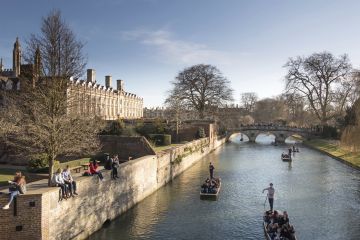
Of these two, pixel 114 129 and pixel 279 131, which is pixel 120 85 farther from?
pixel 114 129

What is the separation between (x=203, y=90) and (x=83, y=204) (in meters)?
52.3

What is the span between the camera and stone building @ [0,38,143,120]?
66.4 ft

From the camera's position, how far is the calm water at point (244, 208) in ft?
56.3

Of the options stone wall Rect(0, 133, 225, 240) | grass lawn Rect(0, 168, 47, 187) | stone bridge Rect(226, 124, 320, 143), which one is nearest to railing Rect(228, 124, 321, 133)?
stone bridge Rect(226, 124, 320, 143)

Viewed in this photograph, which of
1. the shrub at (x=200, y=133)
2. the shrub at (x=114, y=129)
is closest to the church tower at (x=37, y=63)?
the shrub at (x=114, y=129)

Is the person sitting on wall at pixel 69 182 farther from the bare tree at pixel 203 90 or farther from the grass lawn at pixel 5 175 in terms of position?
the bare tree at pixel 203 90

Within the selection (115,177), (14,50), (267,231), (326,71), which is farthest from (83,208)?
(326,71)

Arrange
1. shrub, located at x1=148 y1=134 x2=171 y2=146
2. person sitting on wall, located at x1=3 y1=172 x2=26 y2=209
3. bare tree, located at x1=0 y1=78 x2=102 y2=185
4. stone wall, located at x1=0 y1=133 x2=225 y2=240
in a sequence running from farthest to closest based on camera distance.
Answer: shrub, located at x1=148 y1=134 x2=171 y2=146 → bare tree, located at x1=0 y1=78 x2=102 y2=185 → stone wall, located at x1=0 y1=133 x2=225 y2=240 → person sitting on wall, located at x1=3 y1=172 x2=26 y2=209

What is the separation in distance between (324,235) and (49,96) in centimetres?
1514

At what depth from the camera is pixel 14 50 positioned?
52.8 meters

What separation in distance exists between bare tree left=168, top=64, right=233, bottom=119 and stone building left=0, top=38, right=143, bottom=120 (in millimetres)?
15559

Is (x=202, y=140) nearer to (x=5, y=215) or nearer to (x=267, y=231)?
(x=267, y=231)

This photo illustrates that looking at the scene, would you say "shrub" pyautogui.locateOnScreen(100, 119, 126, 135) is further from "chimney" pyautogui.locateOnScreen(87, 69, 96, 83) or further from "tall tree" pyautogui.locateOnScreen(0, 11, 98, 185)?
"chimney" pyautogui.locateOnScreen(87, 69, 96, 83)

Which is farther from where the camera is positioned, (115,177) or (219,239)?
(115,177)
